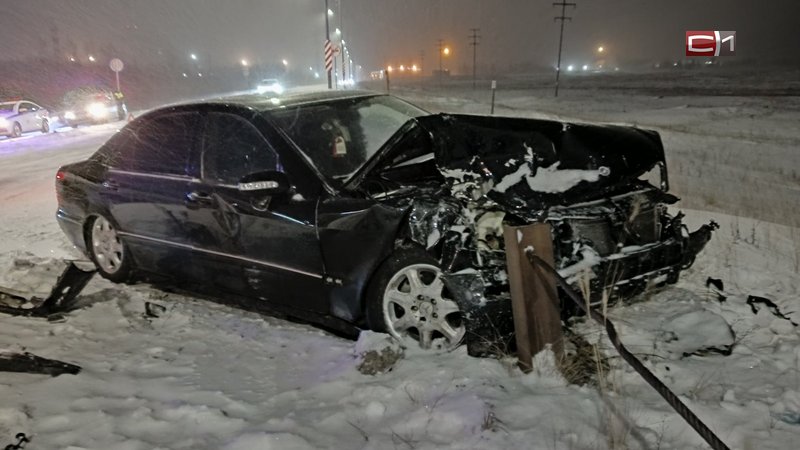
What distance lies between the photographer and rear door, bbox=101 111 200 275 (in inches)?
171

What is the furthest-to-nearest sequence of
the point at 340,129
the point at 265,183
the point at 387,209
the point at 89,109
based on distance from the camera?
the point at 89,109 < the point at 340,129 < the point at 265,183 < the point at 387,209

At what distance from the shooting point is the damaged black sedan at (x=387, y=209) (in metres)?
3.27

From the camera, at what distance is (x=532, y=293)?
289 centimetres

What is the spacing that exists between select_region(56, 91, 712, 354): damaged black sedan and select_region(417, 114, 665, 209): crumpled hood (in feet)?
0.04

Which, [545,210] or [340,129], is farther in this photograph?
[340,129]

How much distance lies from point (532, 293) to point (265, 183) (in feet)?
5.78

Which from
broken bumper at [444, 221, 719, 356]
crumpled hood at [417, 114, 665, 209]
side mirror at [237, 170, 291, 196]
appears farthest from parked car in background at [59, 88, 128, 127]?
broken bumper at [444, 221, 719, 356]

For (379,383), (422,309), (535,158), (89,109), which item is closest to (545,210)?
(535,158)

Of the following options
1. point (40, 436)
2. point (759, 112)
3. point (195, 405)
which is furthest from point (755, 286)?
point (759, 112)

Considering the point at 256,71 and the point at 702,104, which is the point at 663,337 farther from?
the point at 256,71

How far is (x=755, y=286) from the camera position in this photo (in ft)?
13.7

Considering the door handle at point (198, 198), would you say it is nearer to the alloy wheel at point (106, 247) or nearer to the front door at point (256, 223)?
the front door at point (256, 223)

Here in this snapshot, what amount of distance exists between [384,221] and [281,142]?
1.02 meters

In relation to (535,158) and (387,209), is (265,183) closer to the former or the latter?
(387,209)
